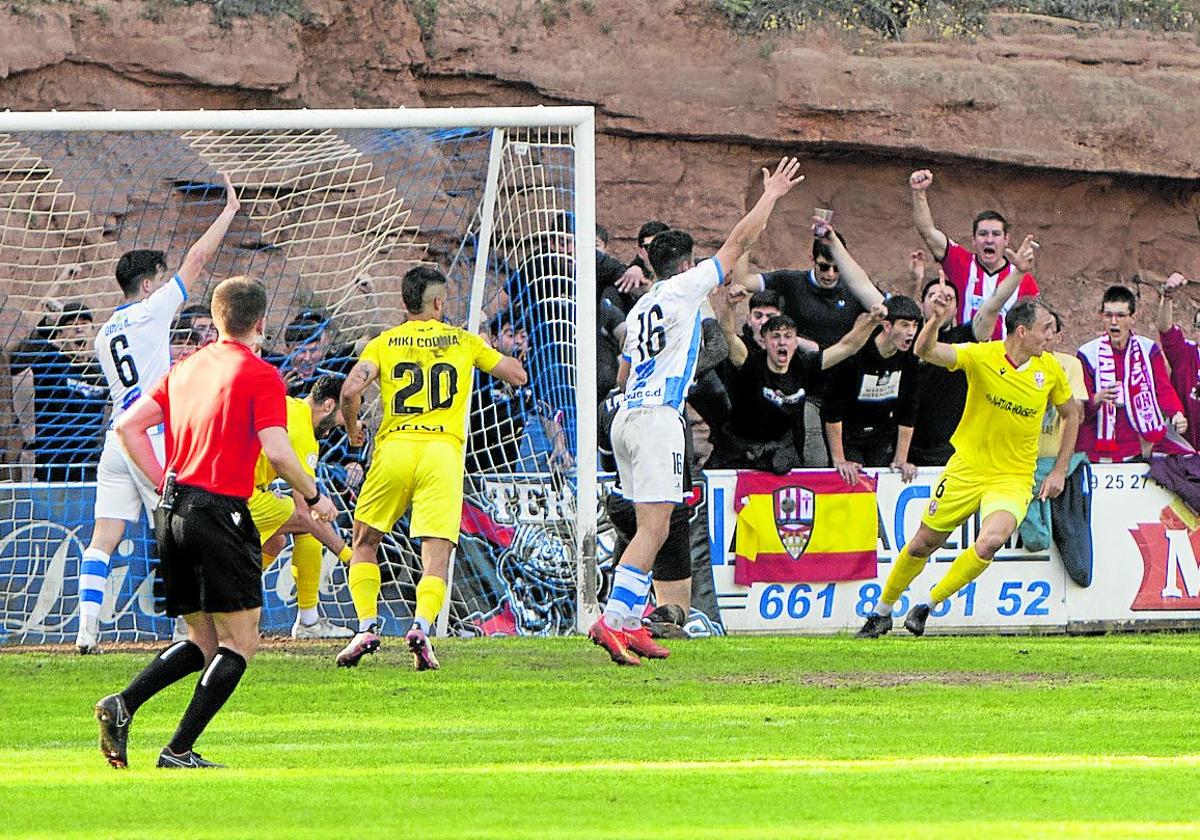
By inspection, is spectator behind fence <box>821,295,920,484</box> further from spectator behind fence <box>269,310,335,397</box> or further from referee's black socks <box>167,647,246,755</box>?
referee's black socks <box>167,647,246,755</box>

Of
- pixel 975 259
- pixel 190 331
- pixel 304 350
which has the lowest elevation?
pixel 304 350

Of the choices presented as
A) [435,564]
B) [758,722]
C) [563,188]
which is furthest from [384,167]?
[758,722]

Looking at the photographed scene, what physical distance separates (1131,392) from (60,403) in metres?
8.22

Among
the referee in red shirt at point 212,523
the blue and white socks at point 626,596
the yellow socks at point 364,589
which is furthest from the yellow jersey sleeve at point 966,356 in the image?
the referee in red shirt at point 212,523

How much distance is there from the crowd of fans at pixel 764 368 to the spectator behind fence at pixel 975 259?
1cm

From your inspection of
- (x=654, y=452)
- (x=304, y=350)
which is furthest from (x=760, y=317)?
(x=304, y=350)

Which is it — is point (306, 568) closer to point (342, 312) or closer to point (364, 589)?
point (364, 589)

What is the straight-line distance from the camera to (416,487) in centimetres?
1128

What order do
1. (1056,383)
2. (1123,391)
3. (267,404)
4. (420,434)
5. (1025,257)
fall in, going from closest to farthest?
(267,404) < (420,434) < (1056,383) < (1025,257) < (1123,391)

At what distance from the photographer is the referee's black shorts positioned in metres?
7.52

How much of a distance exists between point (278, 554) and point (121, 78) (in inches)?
288

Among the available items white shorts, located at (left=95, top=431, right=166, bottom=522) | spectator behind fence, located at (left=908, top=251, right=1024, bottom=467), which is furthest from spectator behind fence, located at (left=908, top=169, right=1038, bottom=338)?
white shorts, located at (left=95, top=431, right=166, bottom=522)

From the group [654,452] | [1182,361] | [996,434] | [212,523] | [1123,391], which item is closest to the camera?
[212,523]

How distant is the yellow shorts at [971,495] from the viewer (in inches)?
507
